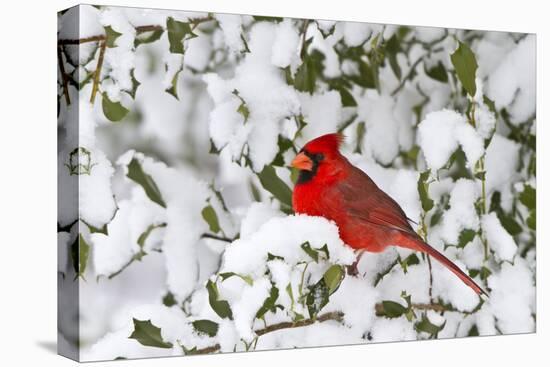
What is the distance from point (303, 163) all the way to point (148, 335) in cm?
81

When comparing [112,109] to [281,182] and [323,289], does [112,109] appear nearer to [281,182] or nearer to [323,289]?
[281,182]

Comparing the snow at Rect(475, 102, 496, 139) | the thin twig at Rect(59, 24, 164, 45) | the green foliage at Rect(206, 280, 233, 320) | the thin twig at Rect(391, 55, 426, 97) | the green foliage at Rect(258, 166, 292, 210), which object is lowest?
the green foliage at Rect(206, 280, 233, 320)

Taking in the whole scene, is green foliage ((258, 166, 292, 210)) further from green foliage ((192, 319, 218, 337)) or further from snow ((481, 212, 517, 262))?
snow ((481, 212, 517, 262))

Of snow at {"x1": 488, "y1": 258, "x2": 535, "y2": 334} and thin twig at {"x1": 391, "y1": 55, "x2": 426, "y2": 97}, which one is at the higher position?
thin twig at {"x1": 391, "y1": 55, "x2": 426, "y2": 97}

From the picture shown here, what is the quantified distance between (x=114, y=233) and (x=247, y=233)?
1.57ft

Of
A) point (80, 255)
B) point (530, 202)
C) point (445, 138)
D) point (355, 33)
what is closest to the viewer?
point (80, 255)

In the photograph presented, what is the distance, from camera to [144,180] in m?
3.15

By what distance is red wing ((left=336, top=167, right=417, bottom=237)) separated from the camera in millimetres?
3364

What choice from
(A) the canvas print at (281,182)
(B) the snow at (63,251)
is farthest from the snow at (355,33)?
(B) the snow at (63,251)

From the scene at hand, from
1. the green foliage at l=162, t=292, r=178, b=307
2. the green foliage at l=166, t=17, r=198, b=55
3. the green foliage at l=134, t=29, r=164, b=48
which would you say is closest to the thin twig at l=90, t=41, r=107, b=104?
the green foliage at l=134, t=29, r=164, b=48

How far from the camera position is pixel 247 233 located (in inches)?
130

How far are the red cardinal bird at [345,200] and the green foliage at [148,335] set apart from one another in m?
0.66

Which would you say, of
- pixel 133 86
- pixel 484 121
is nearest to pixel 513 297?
pixel 484 121

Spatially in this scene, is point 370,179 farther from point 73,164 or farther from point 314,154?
point 73,164
